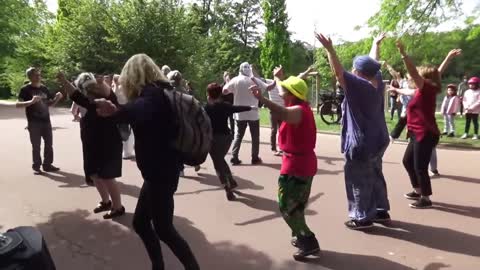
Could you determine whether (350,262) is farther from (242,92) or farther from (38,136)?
(38,136)

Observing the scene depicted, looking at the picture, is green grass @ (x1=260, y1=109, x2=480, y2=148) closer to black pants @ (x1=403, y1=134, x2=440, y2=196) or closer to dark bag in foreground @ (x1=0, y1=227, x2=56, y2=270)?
black pants @ (x1=403, y1=134, x2=440, y2=196)


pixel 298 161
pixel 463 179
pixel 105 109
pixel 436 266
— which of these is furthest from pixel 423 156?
pixel 105 109

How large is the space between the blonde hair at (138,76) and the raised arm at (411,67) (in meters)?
2.78

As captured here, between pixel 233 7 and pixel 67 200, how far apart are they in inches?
1773

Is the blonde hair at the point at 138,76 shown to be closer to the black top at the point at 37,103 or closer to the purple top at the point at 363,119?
the purple top at the point at 363,119

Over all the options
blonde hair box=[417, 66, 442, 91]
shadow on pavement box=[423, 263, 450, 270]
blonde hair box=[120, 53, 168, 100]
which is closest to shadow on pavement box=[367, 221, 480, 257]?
shadow on pavement box=[423, 263, 450, 270]

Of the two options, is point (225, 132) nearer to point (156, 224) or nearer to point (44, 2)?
point (156, 224)

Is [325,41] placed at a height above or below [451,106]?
above

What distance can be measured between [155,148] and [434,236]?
123 inches

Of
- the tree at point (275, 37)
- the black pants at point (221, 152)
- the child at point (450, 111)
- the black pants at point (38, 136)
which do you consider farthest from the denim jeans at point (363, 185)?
the tree at point (275, 37)

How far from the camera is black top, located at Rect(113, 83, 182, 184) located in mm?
3170

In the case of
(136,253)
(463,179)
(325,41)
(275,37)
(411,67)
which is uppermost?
(275,37)

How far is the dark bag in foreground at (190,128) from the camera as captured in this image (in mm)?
3311

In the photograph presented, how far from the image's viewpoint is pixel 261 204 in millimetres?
6023
